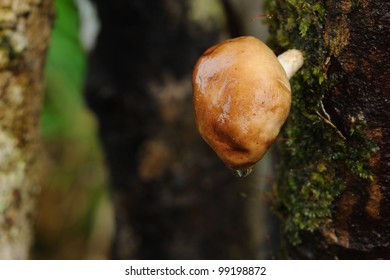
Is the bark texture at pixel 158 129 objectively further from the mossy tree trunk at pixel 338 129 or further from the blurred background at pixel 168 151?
the mossy tree trunk at pixel 338 129

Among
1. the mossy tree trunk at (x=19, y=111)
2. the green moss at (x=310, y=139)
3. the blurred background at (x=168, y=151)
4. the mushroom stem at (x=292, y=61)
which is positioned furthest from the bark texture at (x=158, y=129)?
the mushroom stem at (x=292, y=61)

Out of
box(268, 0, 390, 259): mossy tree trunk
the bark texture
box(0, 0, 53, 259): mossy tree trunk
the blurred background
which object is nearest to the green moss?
box(268, 0, 390, 259): mossy tree trunk

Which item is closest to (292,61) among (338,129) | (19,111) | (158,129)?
(338,129)

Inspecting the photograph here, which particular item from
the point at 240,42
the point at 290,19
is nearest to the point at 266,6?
the point at 290,19

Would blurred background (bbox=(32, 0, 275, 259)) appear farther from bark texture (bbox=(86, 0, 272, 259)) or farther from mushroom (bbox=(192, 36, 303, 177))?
mushroom (bbox=(192, 36, 303, 177))

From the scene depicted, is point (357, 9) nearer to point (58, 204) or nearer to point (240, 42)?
point (240, 42)

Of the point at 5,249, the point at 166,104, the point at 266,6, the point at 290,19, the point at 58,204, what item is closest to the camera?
the point at 290,19
